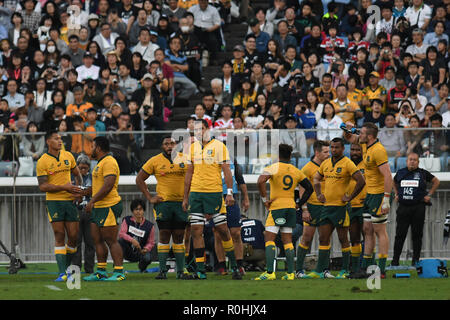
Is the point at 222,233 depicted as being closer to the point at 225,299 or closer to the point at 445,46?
the point at 225,299

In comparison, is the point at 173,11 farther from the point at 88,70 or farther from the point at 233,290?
the point at 233,290

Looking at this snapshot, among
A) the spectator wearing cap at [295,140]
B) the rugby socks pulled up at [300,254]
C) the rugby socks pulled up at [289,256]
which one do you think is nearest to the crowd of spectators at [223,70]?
the spectator wearing cap at [295,140]

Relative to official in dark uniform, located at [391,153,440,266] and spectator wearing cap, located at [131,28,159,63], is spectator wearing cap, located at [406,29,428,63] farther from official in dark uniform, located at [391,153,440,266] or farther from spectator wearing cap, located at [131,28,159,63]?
spectator wearing cap, located at [131,28,159,63]

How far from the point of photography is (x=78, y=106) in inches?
881

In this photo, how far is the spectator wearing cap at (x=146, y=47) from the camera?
80.0 ft

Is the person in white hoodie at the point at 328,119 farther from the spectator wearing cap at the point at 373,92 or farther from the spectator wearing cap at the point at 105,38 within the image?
the spectator wearing cap at the point at 105,38

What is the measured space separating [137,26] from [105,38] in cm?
89

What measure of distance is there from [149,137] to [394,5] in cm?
796

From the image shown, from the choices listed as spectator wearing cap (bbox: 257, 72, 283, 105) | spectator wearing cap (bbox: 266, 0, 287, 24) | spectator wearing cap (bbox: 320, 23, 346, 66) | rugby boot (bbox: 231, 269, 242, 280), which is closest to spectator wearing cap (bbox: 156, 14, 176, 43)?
spectator wearing cap (bbox: 266, 0, 287, 24)

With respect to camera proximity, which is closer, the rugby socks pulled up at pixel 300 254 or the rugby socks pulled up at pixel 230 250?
the rugby socks pulled up at pixel 230 250

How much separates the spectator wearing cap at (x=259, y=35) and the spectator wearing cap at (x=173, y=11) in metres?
2.26

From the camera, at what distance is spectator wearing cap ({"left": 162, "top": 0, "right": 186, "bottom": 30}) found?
Answer: 1015 inches

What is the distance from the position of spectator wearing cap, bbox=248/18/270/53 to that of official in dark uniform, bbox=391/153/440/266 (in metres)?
7.02

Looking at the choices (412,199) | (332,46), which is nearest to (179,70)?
(332,46)
